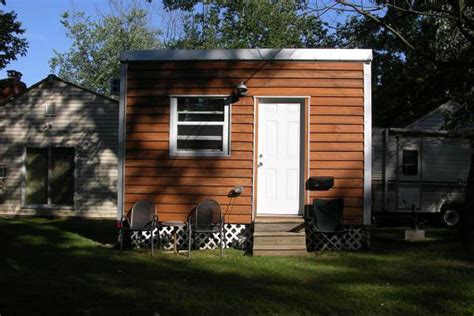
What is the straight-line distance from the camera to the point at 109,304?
5238 millimetres

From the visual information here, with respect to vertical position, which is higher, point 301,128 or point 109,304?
point 301,128

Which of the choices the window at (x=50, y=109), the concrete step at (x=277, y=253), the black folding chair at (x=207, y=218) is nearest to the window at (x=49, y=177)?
the window at (x=50, y=109)

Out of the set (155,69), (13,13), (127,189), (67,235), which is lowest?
(67,235)

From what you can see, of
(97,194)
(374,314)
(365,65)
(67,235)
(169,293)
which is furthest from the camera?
(97,194)

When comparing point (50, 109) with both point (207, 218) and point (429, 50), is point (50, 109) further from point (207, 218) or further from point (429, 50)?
point (429, 50)

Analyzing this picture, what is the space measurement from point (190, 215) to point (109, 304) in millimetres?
3744

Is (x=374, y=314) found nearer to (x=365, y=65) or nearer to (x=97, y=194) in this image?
(x=365, y=65)

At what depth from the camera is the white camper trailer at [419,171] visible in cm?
1326

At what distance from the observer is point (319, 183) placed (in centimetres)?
A: 870

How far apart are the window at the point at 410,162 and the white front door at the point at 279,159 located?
5.44m

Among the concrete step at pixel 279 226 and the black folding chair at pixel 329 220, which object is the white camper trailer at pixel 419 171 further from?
the concrete step at pixel 279 226

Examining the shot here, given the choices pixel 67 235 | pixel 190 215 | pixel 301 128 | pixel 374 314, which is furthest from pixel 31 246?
pixel 374 314

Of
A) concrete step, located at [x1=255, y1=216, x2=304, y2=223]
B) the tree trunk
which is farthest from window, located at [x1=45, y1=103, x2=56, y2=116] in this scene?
the tree trunk

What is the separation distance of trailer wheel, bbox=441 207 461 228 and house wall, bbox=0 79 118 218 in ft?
29.8
